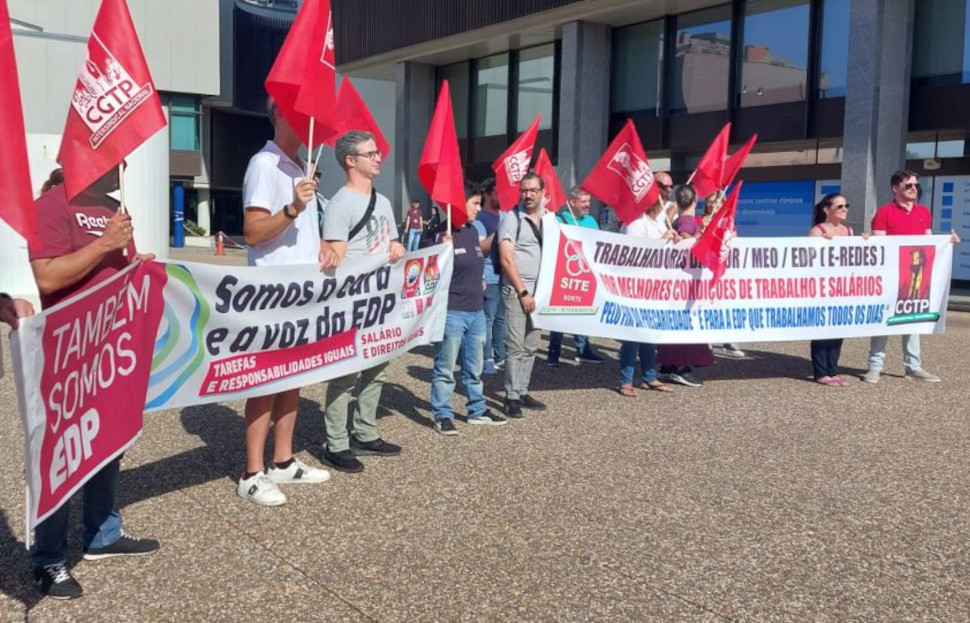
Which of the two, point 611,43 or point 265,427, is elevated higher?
point 611,43

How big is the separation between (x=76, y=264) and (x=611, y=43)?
70.3 ft

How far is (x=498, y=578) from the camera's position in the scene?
3889mm

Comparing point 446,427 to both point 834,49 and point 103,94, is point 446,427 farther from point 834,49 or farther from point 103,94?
point 834,49

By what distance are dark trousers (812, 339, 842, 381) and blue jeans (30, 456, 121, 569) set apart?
673cm

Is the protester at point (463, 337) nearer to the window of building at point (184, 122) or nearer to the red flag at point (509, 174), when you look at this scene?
the red flag at point (509, 174)

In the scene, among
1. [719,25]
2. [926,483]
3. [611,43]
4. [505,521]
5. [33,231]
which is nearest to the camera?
[33,231]

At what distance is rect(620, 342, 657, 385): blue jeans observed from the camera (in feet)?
26.2

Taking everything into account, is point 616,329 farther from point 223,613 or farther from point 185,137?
point 185,137

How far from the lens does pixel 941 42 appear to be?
17.2 metres

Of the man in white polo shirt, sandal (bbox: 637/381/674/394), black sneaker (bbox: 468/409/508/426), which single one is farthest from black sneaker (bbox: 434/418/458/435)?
sandal (bbox: 637/381/674/394)

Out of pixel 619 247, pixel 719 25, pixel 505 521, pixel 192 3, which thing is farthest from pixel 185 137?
pixel 505 521

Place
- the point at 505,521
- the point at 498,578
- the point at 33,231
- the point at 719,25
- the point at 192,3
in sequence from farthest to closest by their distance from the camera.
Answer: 1. the point at 192,3
2. the point at 719,25
3. the point at 505,521
4. the point at 498,578
5. the point at 33,231

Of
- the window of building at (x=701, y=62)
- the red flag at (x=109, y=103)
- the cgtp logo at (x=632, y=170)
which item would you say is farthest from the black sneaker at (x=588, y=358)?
the window of building at (x=701, y=62)

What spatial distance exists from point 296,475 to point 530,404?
268cm
